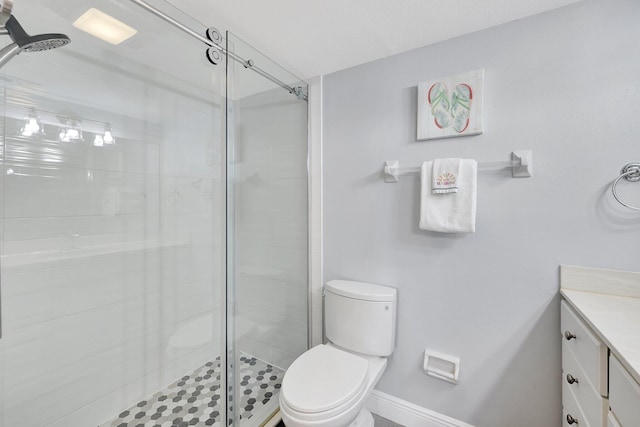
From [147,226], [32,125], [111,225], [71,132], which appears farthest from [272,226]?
[32,125]

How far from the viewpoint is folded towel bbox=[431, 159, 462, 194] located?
4.47 ft

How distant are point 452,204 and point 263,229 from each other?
1.07 m

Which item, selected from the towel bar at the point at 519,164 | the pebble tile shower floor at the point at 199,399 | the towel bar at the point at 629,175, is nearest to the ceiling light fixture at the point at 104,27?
the pebble tile shower floor at the point at 199,399

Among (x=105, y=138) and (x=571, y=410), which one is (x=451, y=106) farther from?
(x=105, y=138)

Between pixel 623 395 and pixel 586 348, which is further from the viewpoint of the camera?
pixel 586 348

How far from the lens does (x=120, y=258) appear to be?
1.45 meters

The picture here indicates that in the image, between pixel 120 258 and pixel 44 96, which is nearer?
pixel 44 96

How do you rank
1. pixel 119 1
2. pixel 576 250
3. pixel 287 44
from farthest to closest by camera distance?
pixel 287 44 < pixel 576 250 < pixel 119 1

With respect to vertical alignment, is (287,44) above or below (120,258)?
above

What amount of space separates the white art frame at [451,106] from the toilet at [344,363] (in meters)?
0.94

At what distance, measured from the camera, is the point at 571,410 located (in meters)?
1.06

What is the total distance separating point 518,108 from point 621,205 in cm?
59

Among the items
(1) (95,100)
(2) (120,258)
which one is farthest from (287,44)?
(2) (120,258)

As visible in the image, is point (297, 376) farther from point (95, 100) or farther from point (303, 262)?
point (95, 100)
